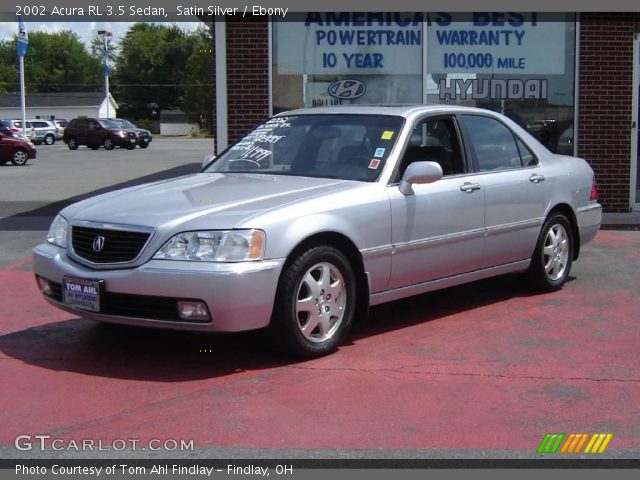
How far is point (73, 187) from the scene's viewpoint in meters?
20.0

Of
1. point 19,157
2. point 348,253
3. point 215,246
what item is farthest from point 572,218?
point 19,157

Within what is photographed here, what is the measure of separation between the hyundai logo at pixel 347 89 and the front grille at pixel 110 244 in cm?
712

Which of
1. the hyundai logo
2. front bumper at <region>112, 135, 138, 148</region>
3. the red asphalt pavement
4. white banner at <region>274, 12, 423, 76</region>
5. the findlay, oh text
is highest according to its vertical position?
white banner at <region>274, 12, 423, 76</region>

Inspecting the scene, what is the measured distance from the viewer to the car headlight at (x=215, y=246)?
210 inches

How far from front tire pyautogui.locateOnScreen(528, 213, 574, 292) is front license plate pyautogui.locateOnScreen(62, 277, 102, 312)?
3805 mm

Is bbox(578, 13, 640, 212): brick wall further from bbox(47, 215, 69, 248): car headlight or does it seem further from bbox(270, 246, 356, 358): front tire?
bbox(47, 215, 69, 248): car headlight

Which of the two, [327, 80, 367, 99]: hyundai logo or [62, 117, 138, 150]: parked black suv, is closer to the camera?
[327, 80, 367, 99]: hyundai logo

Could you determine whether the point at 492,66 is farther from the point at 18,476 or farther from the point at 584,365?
the point at 18,476

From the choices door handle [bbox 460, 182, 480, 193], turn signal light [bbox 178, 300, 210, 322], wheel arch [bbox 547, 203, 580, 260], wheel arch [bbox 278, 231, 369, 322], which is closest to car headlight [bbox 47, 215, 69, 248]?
turn signal light [bbox 178, 300, 210, 322]

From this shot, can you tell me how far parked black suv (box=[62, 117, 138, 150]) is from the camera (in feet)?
149

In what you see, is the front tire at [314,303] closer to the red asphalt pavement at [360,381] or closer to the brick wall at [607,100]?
the red asphalt pavement at [360,381]

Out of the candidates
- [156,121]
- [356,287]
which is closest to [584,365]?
[356,287]

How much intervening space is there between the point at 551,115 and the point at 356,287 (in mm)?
7385

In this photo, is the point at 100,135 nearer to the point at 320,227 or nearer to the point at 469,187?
the point at 469,187
